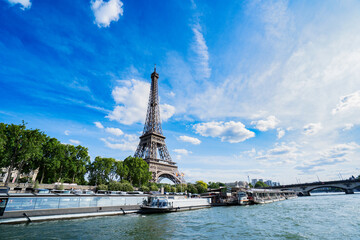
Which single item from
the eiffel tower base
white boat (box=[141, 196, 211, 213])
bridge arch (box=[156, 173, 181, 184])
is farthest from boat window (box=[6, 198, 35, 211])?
bridge arch (box=[156, 173, 181, 184])

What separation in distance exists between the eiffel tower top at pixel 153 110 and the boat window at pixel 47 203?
60816mm

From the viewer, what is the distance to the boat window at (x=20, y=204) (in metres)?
21.7

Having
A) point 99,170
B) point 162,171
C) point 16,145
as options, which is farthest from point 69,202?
point 162,171

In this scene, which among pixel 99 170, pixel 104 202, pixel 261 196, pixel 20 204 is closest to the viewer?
pixel 20 204

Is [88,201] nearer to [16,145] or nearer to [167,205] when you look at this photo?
[167,205]

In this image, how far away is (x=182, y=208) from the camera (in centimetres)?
3734

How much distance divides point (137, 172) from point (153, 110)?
3871 centimetres

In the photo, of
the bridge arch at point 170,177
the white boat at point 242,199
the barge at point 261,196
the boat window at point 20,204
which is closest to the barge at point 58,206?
the boat window at point 20,204

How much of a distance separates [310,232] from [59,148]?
2121 inches

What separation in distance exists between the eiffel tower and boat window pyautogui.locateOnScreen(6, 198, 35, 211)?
5163 centimetres

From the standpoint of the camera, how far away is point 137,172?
6259 cm

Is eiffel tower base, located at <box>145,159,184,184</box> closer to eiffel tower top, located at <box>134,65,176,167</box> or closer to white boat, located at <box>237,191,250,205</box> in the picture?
eiffel tower top, located at <box>134,65,176,167</box>

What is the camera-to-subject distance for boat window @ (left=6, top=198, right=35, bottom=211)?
21719 mm

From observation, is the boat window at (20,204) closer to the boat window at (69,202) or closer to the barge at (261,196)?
the boat window at (69,202)
